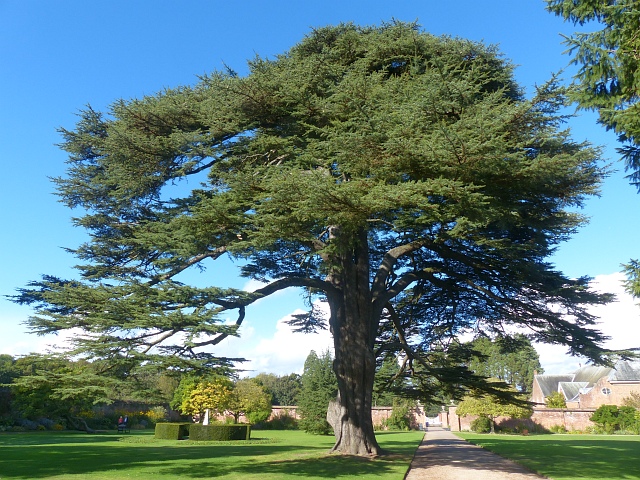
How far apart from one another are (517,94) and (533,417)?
33815 millimetres

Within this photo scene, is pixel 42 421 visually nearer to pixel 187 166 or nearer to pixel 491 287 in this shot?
pixel 187 166

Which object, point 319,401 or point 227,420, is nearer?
point 319,401

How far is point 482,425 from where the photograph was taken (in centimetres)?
4166

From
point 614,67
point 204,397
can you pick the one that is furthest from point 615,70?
point 204,397

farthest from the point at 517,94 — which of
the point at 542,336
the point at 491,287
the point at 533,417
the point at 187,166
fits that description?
the point at 533,417

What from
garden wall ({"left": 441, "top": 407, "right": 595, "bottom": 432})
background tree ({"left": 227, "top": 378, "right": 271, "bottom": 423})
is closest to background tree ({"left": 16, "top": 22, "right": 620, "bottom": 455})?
background tree ({"left": 227, "top": 378, "right": 271, "bottom": 423})

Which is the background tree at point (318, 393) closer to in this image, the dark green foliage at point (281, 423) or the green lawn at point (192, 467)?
the dark green foliage at point (281, 423)

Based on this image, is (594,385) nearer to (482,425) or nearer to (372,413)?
(482,425)

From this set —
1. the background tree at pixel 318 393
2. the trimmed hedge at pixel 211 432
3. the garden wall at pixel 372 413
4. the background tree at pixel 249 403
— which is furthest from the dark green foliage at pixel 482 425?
the trimmed hedge at pixel 211 432

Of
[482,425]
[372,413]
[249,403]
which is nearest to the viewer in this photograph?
[249,403]

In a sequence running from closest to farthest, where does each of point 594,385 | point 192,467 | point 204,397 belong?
point 192,467 < point 204,397 < point 594,385

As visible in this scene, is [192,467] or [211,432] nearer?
[192,467]

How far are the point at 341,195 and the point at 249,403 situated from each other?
100ft

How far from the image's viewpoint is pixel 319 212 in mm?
10820
